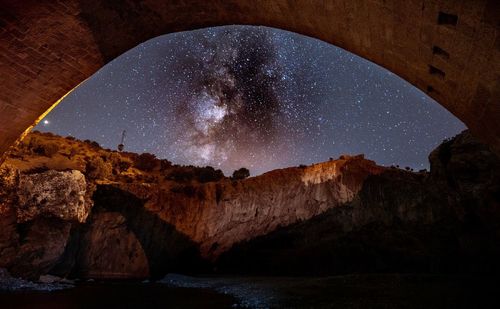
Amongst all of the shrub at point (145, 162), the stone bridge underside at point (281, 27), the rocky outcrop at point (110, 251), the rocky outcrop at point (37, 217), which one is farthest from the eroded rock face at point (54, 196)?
the stone bridge underside at point (281, 27)

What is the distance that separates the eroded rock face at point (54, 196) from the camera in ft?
61.7

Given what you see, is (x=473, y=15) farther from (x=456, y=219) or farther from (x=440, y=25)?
(x=456, y=219)

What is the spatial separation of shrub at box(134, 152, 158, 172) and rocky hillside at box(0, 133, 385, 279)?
9.28ft

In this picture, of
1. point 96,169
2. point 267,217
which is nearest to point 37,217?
point 96,169

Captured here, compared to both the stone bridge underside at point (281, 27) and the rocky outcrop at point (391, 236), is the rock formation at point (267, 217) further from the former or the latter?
the stone bridge underside at point (281, 27)

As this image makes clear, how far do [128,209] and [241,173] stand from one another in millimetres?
18692

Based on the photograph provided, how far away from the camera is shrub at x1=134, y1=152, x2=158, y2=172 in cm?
3718

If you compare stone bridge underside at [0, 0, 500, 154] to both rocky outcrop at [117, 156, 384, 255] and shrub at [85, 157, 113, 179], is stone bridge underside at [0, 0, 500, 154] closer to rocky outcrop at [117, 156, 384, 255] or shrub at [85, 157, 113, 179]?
rocky outcrop at [117, 156, 384, 255]

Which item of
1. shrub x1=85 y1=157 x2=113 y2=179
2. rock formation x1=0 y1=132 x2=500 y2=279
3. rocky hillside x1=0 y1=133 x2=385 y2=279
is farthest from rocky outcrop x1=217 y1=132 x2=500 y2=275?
shrub x1=85 y1=157 x2=113 y2=179

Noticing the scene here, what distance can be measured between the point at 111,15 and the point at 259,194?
2547 cm

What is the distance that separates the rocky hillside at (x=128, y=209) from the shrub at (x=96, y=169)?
0.10 metres

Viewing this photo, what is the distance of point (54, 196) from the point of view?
20.4m

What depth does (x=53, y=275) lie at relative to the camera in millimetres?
19672

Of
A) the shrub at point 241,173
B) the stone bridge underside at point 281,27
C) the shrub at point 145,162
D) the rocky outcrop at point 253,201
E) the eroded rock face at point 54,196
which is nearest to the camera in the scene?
the stone bridge underside at point 281,27
